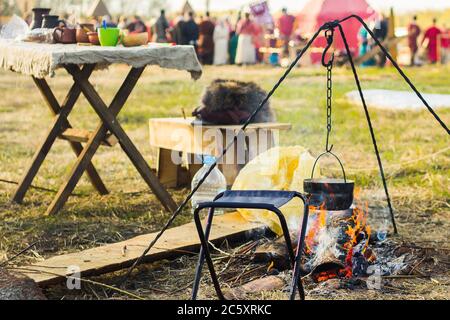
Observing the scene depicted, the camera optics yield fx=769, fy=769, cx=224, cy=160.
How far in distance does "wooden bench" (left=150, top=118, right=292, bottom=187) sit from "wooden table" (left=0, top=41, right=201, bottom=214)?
2.06 feet

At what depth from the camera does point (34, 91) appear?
53.0ft

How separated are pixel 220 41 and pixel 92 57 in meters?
20.5

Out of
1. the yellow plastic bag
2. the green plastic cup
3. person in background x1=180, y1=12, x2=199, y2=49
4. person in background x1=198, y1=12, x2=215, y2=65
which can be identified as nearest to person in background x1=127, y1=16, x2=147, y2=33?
person in background x1=180, y1=12, x2=199, y2=49

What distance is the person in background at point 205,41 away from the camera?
81.3ft

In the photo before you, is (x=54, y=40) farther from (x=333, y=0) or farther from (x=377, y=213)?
(x=333, y=0)

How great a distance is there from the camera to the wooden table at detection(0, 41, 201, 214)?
5.12 metres

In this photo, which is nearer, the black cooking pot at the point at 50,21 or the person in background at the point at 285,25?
the black cooking pot at the point at 50,21

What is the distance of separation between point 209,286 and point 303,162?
1.62 metres

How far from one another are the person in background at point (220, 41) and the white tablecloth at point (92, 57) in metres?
19.8

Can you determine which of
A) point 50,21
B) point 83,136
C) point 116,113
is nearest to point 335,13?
point 50,21

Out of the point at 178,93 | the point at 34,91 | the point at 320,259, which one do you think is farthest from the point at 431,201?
the point at 34,91

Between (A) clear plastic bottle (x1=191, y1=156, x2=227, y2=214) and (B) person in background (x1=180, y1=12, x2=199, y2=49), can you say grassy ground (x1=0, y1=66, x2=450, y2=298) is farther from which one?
(B) person in background (x1=180, y1=12, x2=199, y2=49)

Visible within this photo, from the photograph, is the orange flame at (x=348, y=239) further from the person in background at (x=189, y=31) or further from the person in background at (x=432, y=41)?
the person in background at (x=432, y=41)

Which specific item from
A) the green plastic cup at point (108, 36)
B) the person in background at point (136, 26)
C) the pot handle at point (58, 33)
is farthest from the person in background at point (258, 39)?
the green plastic cup at point (108, 36)
